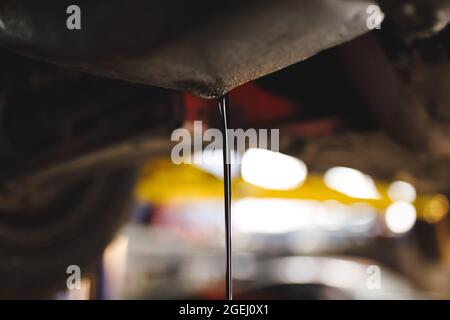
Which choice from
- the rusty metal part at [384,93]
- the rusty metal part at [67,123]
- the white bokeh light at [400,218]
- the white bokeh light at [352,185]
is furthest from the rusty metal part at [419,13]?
the white bokeh light at [400,218]

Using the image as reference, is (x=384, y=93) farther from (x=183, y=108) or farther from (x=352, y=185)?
(x=352, y=185)

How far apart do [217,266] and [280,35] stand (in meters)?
3.87

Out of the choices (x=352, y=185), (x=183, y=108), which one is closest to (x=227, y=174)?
(x=183, y=108)

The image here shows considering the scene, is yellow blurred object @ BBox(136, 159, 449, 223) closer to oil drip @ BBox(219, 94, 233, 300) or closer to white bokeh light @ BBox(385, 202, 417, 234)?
white bokeh light @ BBox(385, 202, 417, 234)

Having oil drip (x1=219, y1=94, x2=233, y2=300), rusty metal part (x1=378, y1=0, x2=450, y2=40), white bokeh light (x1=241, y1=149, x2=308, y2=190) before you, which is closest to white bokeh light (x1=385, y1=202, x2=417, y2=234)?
white bokeh light (x1=241, y1=149, x2=308, y2=190)

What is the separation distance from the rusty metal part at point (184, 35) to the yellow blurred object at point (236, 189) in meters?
1.07

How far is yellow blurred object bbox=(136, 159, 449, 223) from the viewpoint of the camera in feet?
5.93

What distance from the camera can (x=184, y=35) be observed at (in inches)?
16.8

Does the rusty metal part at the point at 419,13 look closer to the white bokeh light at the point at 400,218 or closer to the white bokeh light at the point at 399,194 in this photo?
the white bokeh light at the point at 399,194

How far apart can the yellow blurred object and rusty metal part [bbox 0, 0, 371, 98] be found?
1.07 metres

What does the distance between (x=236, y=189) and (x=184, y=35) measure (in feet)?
5.78

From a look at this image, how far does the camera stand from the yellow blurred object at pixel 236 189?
1.81 meters
